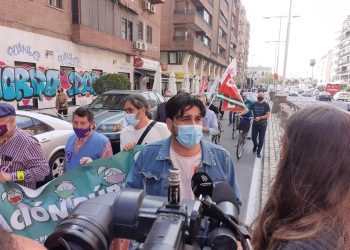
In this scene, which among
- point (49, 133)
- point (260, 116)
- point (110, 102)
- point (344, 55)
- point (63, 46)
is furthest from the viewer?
point (344, 55)

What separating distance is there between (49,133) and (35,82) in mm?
9726

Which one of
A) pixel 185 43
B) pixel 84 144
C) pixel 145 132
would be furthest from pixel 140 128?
pixel 185 43

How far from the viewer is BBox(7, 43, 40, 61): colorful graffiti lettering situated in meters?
13.2

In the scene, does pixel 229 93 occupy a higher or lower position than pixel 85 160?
higher

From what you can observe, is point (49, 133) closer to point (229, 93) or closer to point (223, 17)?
point (229, 93)

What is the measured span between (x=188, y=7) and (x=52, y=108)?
25.6 meters

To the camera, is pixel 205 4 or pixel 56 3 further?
pixel 205 4

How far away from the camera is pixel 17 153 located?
288 cm

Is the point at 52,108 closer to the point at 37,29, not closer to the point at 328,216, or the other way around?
the point at 37,29

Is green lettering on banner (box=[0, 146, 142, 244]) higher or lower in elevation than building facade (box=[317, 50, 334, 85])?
lower

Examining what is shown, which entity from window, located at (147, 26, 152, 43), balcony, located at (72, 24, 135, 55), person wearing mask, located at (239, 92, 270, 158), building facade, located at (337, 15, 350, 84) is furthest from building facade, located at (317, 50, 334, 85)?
person wearing mask, located at (239, 92, 270, 158)

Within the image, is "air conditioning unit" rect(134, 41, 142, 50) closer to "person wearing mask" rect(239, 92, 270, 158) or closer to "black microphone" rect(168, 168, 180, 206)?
"person wearing mask" rect(239, 92, 270, 158)

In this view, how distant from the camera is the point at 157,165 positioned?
216 cm

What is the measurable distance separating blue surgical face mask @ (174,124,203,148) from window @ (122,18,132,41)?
A: 22087 mm
